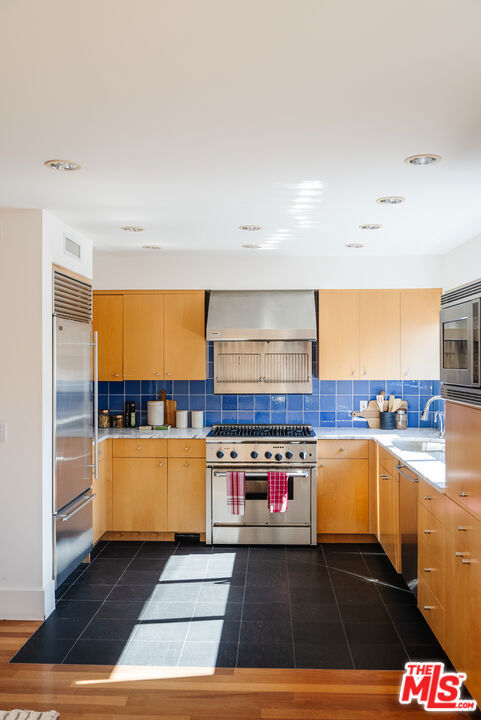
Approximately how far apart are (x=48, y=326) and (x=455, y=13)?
2945mm

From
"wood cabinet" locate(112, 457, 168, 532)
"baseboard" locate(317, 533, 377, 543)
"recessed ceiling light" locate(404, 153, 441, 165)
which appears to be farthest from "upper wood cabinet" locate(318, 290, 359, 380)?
"recessed ceiling light" locate(404, 153, 441, 165)

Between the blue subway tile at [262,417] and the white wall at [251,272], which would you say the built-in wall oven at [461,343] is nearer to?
the white wall at [251,272]

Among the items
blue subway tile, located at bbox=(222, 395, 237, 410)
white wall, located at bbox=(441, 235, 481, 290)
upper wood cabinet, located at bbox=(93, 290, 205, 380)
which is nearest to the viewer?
white wall, located at bbox=(441, 235, 481, 290)

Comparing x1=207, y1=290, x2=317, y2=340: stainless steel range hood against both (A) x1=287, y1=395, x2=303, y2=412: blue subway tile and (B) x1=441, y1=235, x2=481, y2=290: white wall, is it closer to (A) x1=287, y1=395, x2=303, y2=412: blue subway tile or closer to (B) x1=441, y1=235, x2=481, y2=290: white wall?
(A) x1=287, y1=395, x2=303, y2=412: blue subway tile

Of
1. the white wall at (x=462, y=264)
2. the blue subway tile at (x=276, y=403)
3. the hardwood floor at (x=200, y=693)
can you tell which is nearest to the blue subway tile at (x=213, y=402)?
the blue subway tile at (x=276, y=403)

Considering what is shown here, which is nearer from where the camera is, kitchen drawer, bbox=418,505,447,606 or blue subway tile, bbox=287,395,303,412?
kitchen drawer, bbox=418,505,447,606

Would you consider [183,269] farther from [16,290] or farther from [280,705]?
[280,705]

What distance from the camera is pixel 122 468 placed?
5.17 m

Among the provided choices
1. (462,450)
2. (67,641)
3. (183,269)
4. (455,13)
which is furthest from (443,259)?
(67,641)

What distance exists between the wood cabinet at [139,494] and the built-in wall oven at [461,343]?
2985mm

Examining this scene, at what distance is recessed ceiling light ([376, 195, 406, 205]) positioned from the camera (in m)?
3.42

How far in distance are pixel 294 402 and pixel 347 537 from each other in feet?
4.42

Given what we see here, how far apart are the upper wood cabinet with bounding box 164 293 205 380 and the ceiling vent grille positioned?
1.04 metres

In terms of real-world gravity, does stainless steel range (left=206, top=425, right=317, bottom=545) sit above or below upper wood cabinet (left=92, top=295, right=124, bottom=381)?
below
